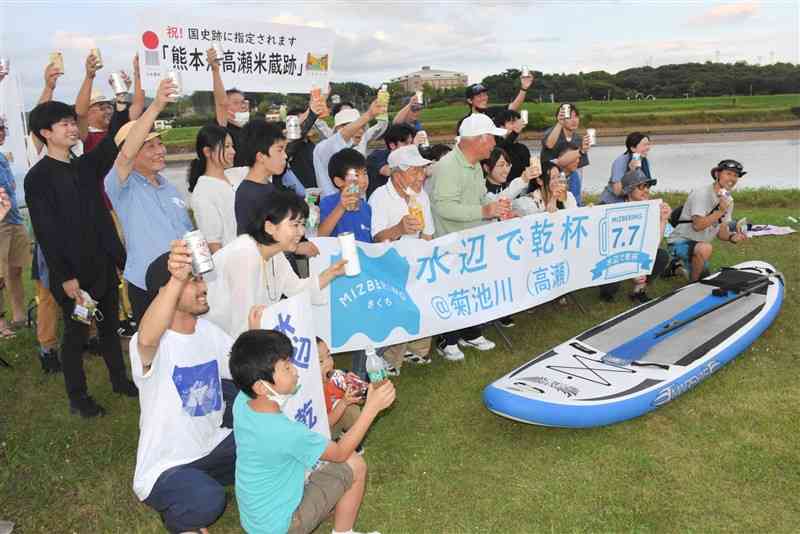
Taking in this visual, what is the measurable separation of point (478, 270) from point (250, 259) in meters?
3.09

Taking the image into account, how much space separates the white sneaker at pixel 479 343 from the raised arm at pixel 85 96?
4.97 meters

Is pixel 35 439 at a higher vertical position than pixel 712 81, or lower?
lower

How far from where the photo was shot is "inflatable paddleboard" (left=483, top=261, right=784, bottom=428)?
543 centimetres

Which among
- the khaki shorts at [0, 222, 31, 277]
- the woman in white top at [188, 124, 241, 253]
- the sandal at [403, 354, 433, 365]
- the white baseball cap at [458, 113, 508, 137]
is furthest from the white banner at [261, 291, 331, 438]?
the khaki shorts at [0, 222, 31, 277]

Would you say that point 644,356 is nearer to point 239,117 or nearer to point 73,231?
point 239,117

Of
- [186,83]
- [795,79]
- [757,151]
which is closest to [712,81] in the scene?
[795,79]

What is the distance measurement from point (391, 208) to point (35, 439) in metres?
4.05

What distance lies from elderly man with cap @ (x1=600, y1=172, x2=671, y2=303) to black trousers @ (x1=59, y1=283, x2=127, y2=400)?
6453mm

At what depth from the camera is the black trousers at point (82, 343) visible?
18.9 feet

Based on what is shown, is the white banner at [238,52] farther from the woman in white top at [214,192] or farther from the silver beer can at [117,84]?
the woman in white top at [214,192]

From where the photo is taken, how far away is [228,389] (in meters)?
4.71

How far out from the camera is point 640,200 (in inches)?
332

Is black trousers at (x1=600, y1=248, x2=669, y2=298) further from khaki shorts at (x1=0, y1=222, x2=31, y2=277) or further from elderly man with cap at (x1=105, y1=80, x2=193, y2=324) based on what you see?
khaki shorts at (x1=0, y1=222, x2=31, y2=277)

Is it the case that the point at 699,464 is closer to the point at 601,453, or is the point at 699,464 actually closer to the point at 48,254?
the point at 601,453
